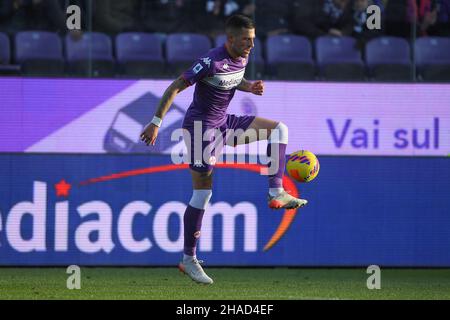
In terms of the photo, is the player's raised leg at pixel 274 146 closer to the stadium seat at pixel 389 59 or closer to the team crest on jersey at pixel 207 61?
the team crest on jersey at pixel 207 61

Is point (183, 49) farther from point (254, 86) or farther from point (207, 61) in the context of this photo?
point (207, 61)

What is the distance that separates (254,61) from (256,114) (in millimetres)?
690

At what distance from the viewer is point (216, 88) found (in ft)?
31.7

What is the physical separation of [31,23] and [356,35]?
4.18m

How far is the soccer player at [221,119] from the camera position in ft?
31.2

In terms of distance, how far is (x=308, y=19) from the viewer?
13.7 metres

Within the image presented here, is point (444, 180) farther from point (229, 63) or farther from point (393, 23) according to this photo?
point (229, 63)

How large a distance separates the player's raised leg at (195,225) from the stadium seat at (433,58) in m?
4.81

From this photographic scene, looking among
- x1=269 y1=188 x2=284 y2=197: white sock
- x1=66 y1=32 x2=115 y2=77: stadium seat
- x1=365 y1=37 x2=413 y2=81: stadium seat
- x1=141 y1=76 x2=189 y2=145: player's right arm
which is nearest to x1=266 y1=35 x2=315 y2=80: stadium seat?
x1=365 y1=37 x2=413 y2=81: stadium seat

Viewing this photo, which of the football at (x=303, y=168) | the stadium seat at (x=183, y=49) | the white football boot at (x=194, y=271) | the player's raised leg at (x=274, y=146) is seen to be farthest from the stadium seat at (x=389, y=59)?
the white football boot at (x=194, y=271)

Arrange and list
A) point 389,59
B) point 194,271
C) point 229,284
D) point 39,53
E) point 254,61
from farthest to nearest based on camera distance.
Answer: point 389,59 → point 254,61 → point 39,53 → point 229,284 → point 194,271

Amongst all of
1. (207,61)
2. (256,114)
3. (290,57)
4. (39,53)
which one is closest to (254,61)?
(290,57)

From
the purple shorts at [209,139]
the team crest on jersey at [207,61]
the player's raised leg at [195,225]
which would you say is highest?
the team crest on jersey at [207,61]

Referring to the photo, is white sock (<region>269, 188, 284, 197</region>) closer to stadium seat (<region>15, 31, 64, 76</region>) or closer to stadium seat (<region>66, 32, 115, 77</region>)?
stadium seat (<region>66, 32, 115, 77</region>)
